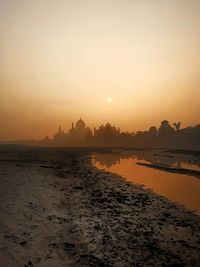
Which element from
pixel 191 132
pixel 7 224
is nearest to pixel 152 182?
pixel 7 224

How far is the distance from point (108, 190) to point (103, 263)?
1456cm

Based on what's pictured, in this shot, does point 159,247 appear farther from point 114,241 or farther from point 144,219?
point 144,219

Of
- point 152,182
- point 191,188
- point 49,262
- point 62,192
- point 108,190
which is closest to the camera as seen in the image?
point 49,262

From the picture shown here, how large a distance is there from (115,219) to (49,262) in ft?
20.9

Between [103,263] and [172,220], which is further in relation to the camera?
[172,220]

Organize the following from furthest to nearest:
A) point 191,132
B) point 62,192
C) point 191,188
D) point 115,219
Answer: point 191,132
point 191,188
point 62,192
point 115,219

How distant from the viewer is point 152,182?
31.9 m

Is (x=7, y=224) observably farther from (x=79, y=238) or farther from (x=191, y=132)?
(x=191, y=132)

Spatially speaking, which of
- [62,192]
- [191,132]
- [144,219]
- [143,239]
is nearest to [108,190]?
[62,192]

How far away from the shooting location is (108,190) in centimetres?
2445

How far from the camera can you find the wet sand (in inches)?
402

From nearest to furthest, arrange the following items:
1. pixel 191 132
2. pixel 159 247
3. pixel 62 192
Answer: pixel 159 247, pixel 62 192, pixel 191 132

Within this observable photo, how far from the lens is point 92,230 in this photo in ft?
43.7

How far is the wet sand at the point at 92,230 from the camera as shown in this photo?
33.5 ft
